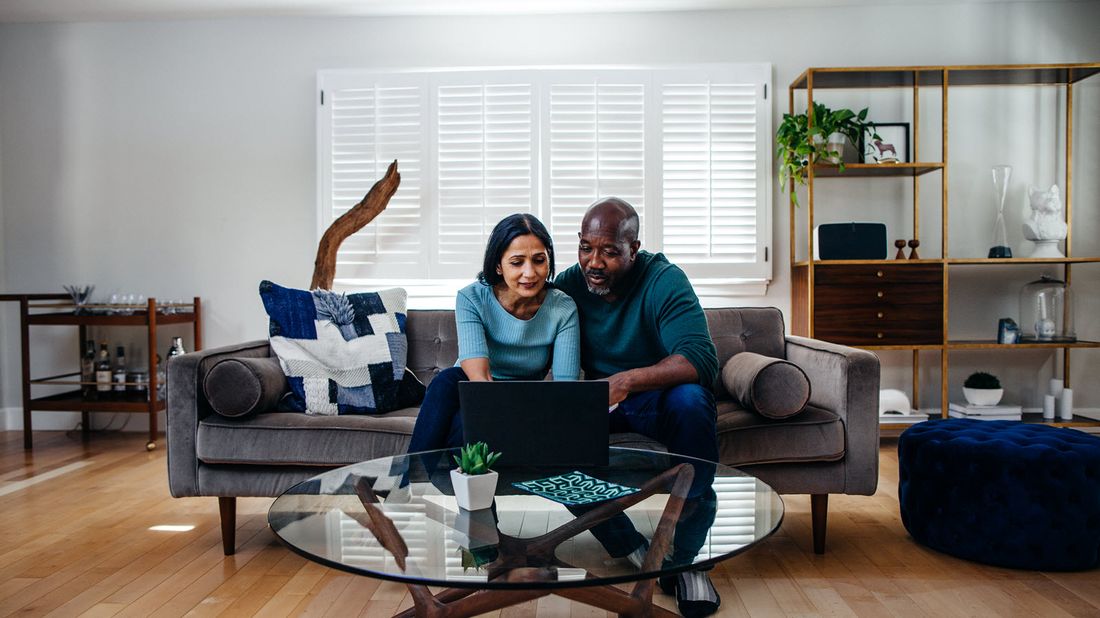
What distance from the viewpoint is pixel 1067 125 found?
365 centimetres

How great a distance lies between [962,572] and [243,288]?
3552 mm

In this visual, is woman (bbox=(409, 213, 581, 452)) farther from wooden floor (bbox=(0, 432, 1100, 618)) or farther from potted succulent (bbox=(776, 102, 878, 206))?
potted succulent (bbox=(776, 102, 878, 206))

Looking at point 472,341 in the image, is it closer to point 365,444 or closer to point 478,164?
point 365,444

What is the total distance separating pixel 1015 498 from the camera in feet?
6.52

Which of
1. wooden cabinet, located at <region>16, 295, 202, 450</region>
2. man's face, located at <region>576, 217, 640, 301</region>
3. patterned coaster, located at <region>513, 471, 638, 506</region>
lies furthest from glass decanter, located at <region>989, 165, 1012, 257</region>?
wooden cabinet, located at <region>16, 295, 202, 450</region>

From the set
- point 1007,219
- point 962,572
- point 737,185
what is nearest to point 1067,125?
point 1007,219

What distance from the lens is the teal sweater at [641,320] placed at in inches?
83.9

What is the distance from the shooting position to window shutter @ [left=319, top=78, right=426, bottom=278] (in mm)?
3959

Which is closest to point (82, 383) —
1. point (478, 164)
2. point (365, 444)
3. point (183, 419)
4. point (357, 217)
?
point (357, 217)

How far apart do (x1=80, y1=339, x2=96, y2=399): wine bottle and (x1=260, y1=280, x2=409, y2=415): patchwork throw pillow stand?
2032mm

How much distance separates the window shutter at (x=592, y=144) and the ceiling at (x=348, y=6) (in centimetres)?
35

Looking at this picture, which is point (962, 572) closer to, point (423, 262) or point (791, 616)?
point (791, 616)

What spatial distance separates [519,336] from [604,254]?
1.11ft

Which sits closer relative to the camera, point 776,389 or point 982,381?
point 776,389
